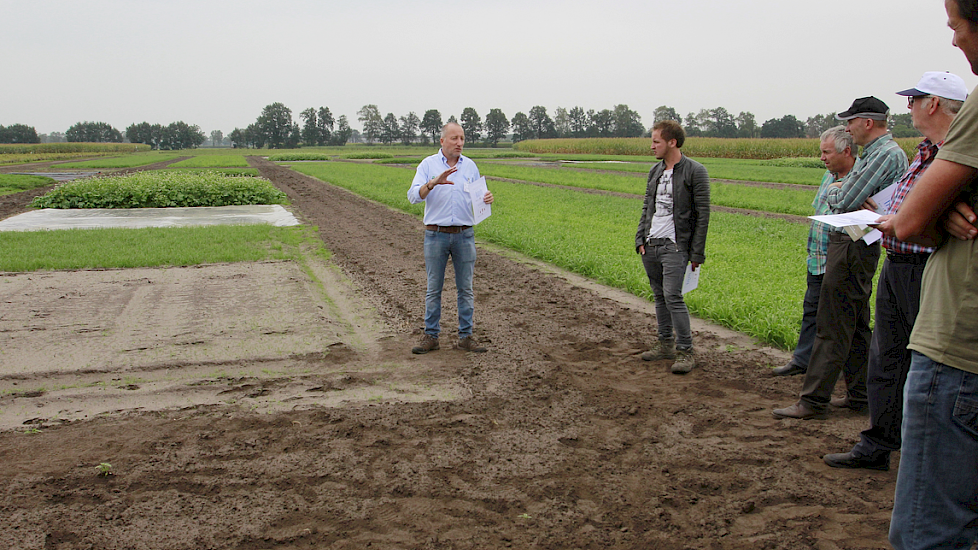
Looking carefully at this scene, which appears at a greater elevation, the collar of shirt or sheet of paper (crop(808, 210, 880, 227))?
the collar of shirt

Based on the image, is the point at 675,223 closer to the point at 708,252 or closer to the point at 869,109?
the point at 869,109

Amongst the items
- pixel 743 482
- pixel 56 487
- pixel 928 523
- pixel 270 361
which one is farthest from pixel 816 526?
pixel 270 361

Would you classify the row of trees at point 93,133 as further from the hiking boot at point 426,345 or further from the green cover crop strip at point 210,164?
the hiking boot at point 426,345

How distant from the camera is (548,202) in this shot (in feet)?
60.0

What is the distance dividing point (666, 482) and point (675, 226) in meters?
2.36

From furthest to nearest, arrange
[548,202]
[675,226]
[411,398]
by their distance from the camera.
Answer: [548,202], [675,226], [411,398]

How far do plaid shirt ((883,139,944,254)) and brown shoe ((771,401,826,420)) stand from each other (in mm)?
1468

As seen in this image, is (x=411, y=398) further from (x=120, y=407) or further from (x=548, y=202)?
(x=548, y=202)

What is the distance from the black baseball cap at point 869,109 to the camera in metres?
4.01

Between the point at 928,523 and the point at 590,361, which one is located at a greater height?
the point at 928,523

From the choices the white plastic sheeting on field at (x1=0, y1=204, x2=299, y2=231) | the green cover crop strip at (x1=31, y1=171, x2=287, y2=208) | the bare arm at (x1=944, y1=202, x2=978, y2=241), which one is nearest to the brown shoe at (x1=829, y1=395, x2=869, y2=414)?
the bare arm at (x1=944, y1=202, x2=978, y2=241)

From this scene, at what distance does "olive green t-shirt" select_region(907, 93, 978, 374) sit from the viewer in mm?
1763

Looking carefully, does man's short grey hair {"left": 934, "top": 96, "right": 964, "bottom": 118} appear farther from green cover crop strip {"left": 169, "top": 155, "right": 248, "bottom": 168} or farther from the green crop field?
green cover crop strip {"left": 169, "top": 155, "right": 248, "bottom": 168}

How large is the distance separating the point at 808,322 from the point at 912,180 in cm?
227
